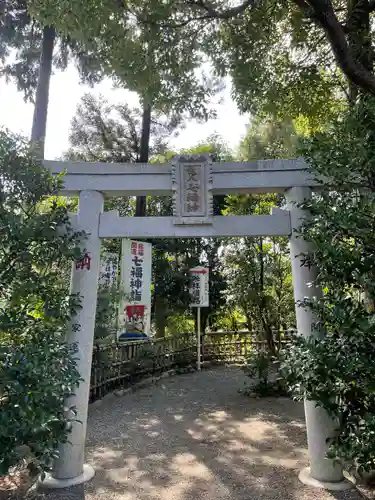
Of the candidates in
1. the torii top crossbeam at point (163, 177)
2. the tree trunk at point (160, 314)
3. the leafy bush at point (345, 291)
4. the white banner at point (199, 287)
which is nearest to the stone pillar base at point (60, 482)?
the leafy bush at point (345, 291)

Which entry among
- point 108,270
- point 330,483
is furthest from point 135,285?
point 330,483

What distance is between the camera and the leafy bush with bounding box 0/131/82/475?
8.25ft

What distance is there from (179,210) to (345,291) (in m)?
1.69

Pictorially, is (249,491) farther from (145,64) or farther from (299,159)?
(145,64)

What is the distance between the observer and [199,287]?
1062 cm

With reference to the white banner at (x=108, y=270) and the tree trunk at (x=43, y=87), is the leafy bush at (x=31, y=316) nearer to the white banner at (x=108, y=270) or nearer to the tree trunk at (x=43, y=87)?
the white banner at (x=108, y=270)

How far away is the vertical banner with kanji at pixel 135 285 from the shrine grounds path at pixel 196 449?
1496mm

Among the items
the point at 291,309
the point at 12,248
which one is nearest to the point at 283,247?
the point at 291,309

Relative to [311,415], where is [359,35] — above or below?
above

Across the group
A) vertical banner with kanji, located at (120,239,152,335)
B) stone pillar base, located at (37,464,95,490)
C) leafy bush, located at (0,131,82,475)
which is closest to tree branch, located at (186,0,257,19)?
leafy bush, located at (0,131,82,475)

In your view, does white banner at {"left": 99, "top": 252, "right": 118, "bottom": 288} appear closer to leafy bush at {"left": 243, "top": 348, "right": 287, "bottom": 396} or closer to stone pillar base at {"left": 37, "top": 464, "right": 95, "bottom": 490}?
leafy bush at {"left": 243, "top": 348, "right": 287, "bottom": 396}

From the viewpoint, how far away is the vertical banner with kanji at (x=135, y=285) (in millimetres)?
6441

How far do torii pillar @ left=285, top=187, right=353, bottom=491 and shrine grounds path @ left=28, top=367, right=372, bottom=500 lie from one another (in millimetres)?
151

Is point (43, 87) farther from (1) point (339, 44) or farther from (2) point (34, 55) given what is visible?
A: (1) point (339, 44)
